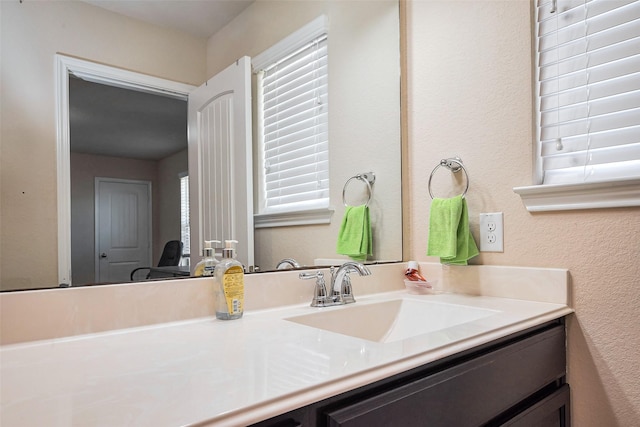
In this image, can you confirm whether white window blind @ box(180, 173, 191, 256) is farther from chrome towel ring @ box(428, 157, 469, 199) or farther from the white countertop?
chrome towel ring @ box(428, 157, 469, 199)

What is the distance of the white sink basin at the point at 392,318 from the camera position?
1090 mm

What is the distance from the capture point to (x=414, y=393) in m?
0.68

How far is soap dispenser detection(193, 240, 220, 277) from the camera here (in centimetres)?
101

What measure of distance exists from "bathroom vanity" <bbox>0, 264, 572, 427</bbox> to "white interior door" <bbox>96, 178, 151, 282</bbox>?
0.05 metres

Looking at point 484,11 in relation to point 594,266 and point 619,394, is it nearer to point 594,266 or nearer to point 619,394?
point 594,266

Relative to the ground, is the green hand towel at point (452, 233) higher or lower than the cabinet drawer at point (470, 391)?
higher

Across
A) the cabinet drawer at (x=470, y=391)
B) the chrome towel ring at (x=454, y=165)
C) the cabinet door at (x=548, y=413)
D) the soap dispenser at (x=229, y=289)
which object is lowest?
the cabinet door at (x=548, y=413)

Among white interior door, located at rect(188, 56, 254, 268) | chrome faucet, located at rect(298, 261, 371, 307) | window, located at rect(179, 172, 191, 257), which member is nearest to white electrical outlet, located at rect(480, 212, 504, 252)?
chrome faucet, located at rect(298, 261, 371, 307)

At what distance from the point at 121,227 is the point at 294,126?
0.62 metres

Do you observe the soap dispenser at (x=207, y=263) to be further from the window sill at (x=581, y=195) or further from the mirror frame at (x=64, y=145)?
the window sill at (x=581, y=195)

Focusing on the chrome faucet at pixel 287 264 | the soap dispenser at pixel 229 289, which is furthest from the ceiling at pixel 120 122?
the chrome faucet at pixel 287 264

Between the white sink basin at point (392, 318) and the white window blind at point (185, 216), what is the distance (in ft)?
1.06

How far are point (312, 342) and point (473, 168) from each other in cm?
84

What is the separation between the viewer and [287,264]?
1201 mm
